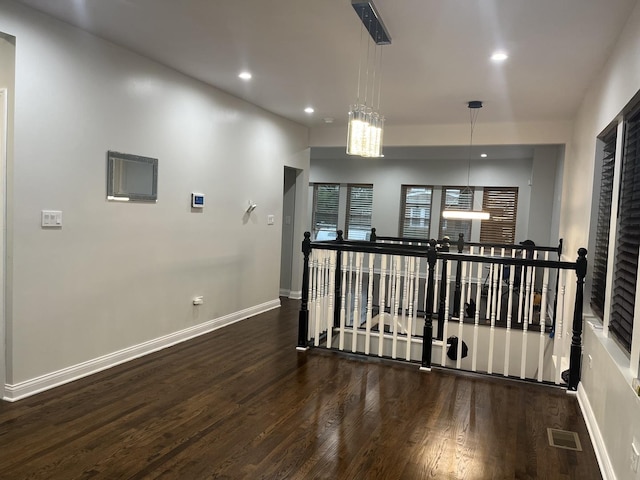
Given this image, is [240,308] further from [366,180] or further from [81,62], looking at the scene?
[366,180]

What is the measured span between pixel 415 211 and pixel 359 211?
134 cm

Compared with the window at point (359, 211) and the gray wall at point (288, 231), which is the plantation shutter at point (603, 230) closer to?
the gray wall at point (288, 231)

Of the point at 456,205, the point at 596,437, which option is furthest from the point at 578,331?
the point at 456,205

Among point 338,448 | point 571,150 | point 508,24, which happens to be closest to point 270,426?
point 338,448

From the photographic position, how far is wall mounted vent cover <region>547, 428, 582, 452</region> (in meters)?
2.81

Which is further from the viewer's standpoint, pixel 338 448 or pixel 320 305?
pixel 320 305

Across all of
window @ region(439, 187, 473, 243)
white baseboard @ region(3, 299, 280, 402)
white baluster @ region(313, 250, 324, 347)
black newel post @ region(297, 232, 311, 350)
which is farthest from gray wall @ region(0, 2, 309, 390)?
window @ region(439, 187, 473, 243)

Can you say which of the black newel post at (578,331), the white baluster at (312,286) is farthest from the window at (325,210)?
the black newel post at (578,331)

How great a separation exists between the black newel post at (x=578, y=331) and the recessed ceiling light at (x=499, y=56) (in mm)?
1620

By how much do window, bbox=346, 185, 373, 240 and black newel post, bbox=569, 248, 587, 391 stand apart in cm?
750

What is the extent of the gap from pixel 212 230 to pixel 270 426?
2704 mm

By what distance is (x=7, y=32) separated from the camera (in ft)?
9.84

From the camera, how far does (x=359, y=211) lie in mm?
11188

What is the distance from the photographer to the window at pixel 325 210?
11.4 meters
